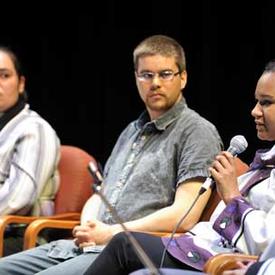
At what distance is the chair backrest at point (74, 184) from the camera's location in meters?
3.37

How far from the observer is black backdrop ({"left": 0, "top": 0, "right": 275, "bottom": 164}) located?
3598 millimetres

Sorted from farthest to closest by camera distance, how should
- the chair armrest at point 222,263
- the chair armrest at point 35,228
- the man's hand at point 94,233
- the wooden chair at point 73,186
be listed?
the wooden chair at point 73,186
the chair armrest at point 35,228
the man's hand at point 94,233
the chair armrest at point 222,263

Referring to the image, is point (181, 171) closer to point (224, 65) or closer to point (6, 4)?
point (224, 65)

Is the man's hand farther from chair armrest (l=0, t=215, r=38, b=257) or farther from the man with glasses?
chair armrest (l=0, t=215, r=38, b=257)

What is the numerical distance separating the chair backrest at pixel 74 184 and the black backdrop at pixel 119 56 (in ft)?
2.12

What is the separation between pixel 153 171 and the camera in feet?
9.31

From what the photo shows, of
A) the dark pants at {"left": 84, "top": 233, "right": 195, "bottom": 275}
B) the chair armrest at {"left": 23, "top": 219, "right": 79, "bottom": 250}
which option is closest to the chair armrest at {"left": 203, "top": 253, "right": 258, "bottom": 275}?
the dark pants at {"left": 84, "top": 233, "right": 195, "bottom": 275}

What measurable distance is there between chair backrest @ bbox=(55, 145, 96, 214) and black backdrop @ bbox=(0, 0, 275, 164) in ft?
2.12

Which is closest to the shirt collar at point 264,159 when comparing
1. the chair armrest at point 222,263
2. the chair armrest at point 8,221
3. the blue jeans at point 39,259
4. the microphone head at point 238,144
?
the microphone head at point 238,144

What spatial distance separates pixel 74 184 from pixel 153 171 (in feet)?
2.06

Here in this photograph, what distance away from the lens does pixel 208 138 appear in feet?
9.20

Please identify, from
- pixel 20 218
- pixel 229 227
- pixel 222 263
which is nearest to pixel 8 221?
pixel 20 218

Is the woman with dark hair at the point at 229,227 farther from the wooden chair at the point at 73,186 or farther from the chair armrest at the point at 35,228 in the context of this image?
the wooden chair at the point at 73,186

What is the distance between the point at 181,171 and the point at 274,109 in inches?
18.4
